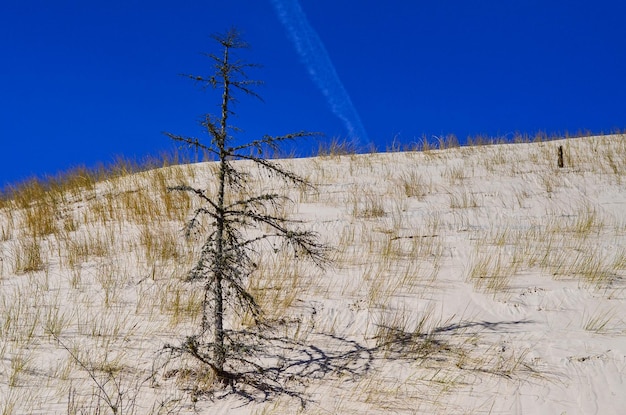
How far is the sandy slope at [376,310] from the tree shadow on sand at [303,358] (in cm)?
2

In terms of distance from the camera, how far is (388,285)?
494 centimetres

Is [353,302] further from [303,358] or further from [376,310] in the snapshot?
[303,358]

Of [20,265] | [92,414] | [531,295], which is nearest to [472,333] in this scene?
[531,295]

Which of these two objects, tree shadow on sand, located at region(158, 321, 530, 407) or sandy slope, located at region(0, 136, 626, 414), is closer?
sandy slope, located at region(0, 136, 626, 414)

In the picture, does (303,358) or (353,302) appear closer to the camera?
(303,358)

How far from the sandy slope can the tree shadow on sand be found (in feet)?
0.06

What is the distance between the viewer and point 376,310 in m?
4.43

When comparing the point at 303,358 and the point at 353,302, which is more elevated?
the point at 353,302

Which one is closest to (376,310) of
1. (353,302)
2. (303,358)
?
(353,302)

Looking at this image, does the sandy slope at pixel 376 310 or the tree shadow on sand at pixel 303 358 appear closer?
the sandy slope at pixel 376 310

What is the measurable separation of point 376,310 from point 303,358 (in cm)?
100

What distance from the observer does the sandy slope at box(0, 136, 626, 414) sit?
Result: 3.25 m

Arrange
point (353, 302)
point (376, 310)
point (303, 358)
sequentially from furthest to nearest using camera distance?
point (353, 302) < point (376, 310) < point (303, 358)

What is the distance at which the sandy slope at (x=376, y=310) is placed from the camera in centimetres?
325
